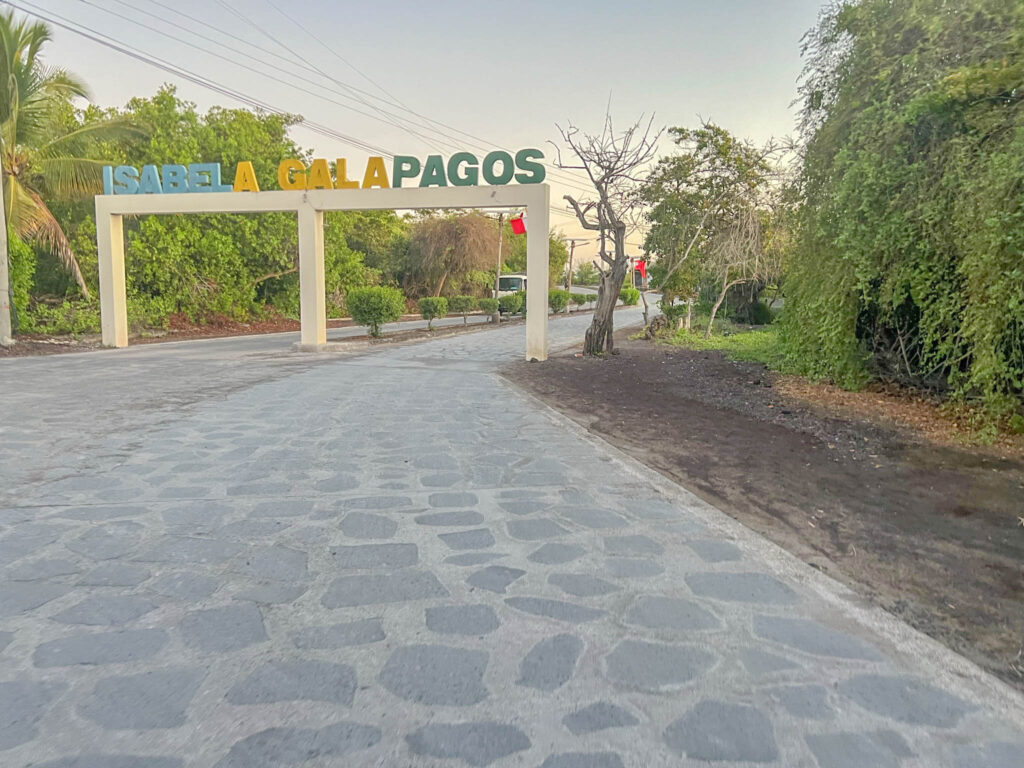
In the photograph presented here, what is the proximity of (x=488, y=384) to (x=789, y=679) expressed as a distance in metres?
8.51

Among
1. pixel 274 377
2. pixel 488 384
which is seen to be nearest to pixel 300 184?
pixel 274 377

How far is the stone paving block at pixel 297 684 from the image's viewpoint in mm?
2482

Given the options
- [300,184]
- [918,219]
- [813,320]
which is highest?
[300,184]

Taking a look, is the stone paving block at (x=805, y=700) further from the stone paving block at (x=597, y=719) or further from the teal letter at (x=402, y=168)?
the teal letter at (x=402, y=168)

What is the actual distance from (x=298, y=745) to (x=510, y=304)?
101ft

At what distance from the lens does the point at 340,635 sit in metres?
2.93

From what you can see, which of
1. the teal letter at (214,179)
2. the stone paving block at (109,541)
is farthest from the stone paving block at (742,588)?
the teal letter at (214,179)

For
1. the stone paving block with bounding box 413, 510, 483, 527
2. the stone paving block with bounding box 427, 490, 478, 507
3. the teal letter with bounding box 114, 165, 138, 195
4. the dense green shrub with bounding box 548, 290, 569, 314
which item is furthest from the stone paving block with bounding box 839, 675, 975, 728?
the dense green shrub with bounding box 548, 290, 569, 314

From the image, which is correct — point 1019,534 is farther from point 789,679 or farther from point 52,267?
point 52,267

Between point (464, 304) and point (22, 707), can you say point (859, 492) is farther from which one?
point (464, 304)

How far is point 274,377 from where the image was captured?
1151 cm

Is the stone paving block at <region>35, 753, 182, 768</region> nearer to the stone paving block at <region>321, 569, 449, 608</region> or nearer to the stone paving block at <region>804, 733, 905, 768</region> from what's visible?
the stone paving block at <region>321, 569, 449, 608</region>

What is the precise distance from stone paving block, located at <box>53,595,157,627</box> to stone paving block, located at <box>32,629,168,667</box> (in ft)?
0.42

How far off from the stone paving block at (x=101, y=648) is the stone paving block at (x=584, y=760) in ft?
5.48
